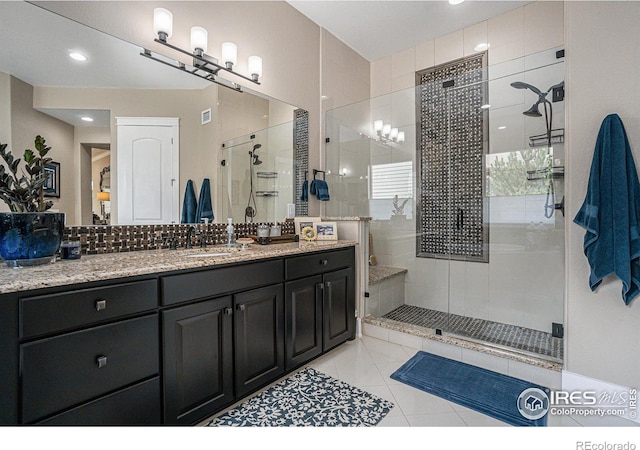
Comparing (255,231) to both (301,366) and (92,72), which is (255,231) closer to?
(301,366)

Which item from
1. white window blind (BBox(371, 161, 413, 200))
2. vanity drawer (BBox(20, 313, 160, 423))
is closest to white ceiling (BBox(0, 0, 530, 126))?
vanity drawer (BBox(20, 313, 160, 423))

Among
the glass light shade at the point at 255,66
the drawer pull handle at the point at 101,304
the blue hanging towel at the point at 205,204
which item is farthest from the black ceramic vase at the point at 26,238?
the glass light shade at the point at 255,66

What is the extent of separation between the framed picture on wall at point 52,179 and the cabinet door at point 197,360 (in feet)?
3.01

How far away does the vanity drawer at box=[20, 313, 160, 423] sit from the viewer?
1.04 m

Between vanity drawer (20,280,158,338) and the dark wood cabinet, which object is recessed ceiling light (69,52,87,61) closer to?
vanity drawer (20,280,158,338)

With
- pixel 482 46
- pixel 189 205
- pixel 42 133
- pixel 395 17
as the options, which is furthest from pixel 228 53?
pixel 482 46

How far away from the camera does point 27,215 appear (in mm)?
1292

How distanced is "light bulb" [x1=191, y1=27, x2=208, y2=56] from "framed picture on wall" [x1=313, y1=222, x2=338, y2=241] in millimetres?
1558

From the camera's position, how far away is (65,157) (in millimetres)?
1659

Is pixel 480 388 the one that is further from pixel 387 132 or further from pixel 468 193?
pixel 387 132

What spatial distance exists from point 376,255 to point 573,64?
7.60 feet

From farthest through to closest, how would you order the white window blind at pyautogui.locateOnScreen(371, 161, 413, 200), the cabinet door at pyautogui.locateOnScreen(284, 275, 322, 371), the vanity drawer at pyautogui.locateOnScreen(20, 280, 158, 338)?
the white window blind at pyautogui.locateOnScreen(371, 161, 413, 200)
the cabinet door at pyautogui.locateOnScreen(284, 275, 322, 371)
the vanity drawer at pyautogui.locateOnScreen(20, 280, 158, 338)

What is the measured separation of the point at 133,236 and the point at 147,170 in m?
0.42
